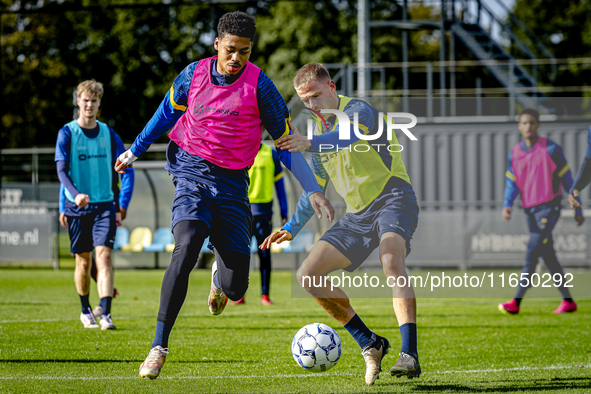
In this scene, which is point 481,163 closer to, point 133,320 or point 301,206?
point 133,320

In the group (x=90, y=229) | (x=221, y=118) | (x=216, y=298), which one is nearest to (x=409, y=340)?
(x=216, y=298)

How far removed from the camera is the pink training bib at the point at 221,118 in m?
4.34

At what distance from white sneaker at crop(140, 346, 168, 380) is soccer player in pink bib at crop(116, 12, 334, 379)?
581 mm

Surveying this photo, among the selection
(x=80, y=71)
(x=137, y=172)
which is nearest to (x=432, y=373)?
(x=137, y=172)

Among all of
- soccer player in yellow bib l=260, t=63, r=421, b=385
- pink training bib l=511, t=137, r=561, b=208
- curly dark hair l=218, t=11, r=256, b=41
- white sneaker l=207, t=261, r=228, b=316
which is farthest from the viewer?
pink training bib l=511, t=137, r=561, b=208

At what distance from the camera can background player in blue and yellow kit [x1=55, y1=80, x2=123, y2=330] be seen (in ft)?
21.9

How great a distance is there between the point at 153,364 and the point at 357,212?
1815 millimetres

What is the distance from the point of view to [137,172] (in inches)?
647

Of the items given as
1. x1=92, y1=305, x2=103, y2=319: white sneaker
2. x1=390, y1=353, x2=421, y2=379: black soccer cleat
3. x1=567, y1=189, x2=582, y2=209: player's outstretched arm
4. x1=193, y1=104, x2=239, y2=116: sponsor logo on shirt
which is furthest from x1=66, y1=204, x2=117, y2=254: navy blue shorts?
x1=567, y1=189, x2=582, y2=209: player's outstretched arm

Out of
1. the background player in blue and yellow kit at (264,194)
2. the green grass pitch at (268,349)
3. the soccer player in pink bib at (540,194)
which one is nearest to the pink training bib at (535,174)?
the soccer player in pink bib at (540,194)

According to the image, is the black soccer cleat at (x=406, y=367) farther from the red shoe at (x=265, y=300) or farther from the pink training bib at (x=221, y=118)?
the red shoe at (x=265, y=300)

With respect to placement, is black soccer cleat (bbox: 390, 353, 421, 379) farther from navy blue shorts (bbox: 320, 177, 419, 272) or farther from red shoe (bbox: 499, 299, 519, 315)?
red shoe (bbox: 499, 299, 519, 315)

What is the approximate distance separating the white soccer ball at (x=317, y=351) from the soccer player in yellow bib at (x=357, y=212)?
0.17 metres

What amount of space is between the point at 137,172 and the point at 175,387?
12.7 metres
